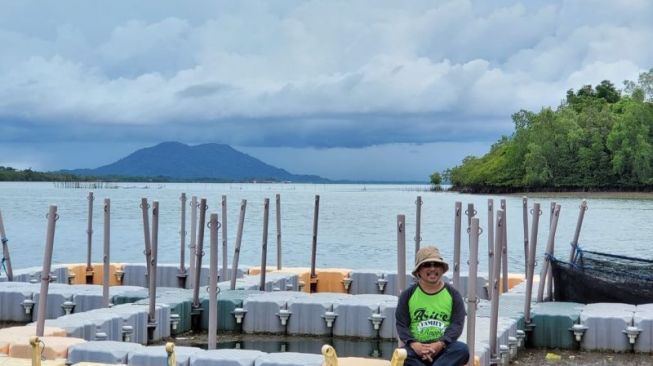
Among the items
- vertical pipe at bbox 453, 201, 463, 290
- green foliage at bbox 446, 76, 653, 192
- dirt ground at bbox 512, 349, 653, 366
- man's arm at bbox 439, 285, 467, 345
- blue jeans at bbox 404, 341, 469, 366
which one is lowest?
dirt ground at bbox 512, 349, 653, 366

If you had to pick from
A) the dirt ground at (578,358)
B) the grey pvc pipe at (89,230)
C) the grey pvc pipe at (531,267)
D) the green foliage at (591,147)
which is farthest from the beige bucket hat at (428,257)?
the green foliage at (591,147)

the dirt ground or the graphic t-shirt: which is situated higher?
the graphic t-shirt

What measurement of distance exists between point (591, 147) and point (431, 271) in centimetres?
11043

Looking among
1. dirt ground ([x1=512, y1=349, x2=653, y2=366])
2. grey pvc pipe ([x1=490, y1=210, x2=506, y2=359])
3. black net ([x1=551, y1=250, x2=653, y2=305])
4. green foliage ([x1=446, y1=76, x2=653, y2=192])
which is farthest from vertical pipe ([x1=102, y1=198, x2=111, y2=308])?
green foliage ([x1=446, y1=76, x2=653, y2=192])

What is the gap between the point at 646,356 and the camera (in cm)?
1241

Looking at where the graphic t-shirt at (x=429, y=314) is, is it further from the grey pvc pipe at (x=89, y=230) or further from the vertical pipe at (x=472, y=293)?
the grey pvc pipe at (x=89, y=230)

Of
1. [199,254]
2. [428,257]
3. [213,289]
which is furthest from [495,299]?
[199,254]

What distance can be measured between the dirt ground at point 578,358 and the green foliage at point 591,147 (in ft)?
314

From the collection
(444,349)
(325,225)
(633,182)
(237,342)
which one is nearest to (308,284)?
(237,342)

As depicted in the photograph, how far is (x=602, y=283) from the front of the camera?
1438 cm

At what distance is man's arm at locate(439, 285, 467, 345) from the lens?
296 inches

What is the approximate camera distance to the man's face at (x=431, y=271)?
288 inches

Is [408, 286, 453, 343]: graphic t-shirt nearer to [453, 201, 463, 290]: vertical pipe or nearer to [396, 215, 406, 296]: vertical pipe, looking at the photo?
[396, 215, 406, 296]: vertical pipe

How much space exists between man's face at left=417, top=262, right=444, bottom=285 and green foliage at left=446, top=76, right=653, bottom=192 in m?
101
